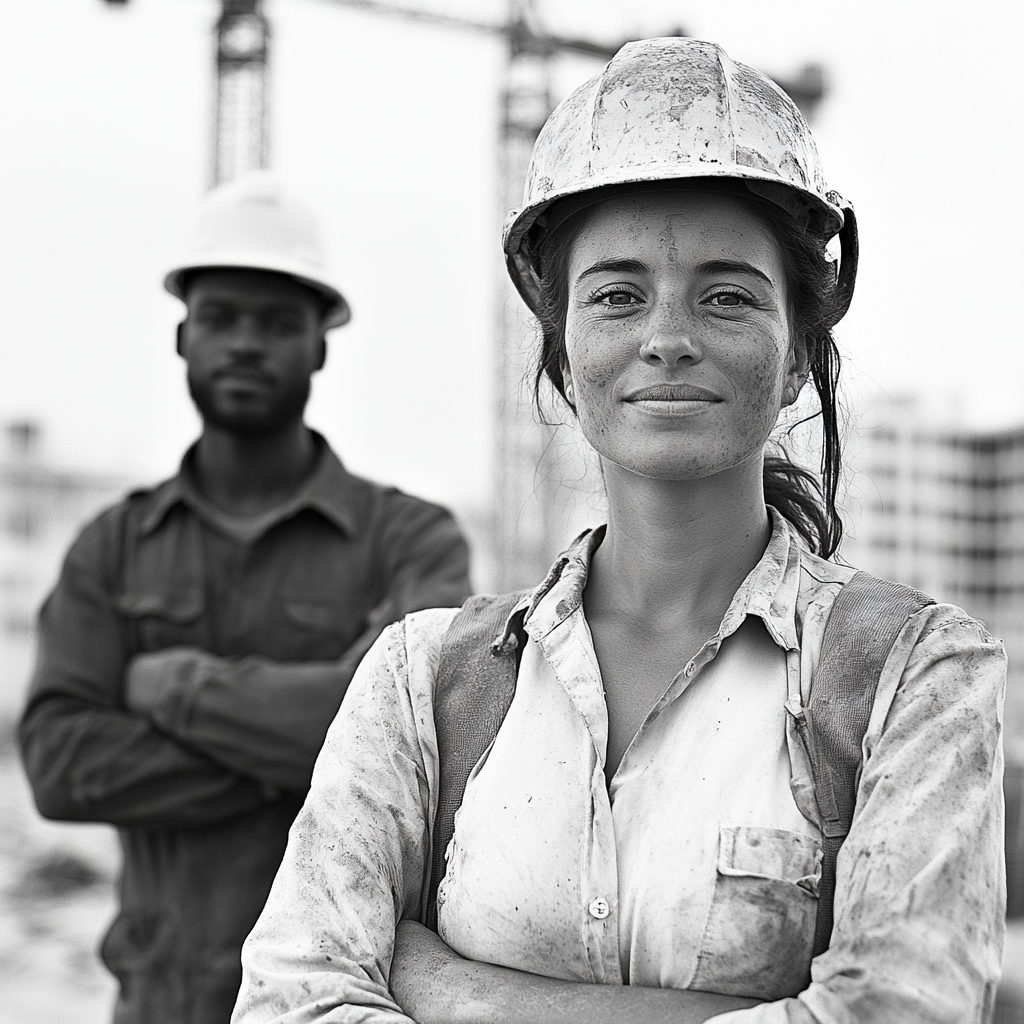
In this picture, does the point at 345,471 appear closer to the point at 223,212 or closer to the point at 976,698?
the point at 223,212

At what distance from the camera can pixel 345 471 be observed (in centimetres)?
455

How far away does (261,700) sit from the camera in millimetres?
3891

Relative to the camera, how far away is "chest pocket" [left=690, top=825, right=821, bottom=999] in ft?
6.52

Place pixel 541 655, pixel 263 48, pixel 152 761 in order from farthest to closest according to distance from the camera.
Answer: pixel 263 48, pixel 152 761, pixel 541 655

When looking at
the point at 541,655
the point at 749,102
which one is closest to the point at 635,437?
the point at 541,655

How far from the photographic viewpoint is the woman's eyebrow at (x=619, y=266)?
88.2 inches

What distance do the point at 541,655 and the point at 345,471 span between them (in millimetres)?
2324

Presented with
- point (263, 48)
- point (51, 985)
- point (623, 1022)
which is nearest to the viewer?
point (623, 1022)

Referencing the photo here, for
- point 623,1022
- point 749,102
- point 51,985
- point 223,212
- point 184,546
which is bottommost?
point 51,985

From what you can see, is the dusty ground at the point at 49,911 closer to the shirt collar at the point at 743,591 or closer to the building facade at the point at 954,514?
the shirt collar at the point at 743,591

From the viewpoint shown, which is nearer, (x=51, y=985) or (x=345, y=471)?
(x=345, y=471)

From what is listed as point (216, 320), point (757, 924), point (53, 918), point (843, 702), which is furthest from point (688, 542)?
point (53, 918)

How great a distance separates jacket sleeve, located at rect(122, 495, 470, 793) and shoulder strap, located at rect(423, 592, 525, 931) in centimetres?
148

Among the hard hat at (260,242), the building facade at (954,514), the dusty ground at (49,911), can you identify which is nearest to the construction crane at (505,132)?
the dusty ground at (49,911)
